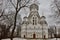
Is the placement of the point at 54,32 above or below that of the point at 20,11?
below

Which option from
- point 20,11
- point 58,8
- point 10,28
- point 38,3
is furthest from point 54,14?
point 10,28

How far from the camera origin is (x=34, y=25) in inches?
117

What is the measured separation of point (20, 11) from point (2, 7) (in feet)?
1.06

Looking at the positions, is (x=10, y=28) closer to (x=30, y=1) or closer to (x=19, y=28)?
(x=19, y=28)

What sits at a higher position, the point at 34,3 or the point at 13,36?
the point at 34,3

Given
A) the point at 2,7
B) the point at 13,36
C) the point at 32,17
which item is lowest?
the point at 13,36

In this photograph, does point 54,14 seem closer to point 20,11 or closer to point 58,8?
point 58,8

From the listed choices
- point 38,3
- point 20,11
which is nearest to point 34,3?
point 38,3

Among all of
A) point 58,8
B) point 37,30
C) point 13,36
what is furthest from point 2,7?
point 58,8

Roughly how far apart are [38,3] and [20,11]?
0.34 meters

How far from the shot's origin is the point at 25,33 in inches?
116

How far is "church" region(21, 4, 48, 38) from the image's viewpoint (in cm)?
294

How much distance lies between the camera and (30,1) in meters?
3.03

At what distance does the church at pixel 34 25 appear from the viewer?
116 inches
